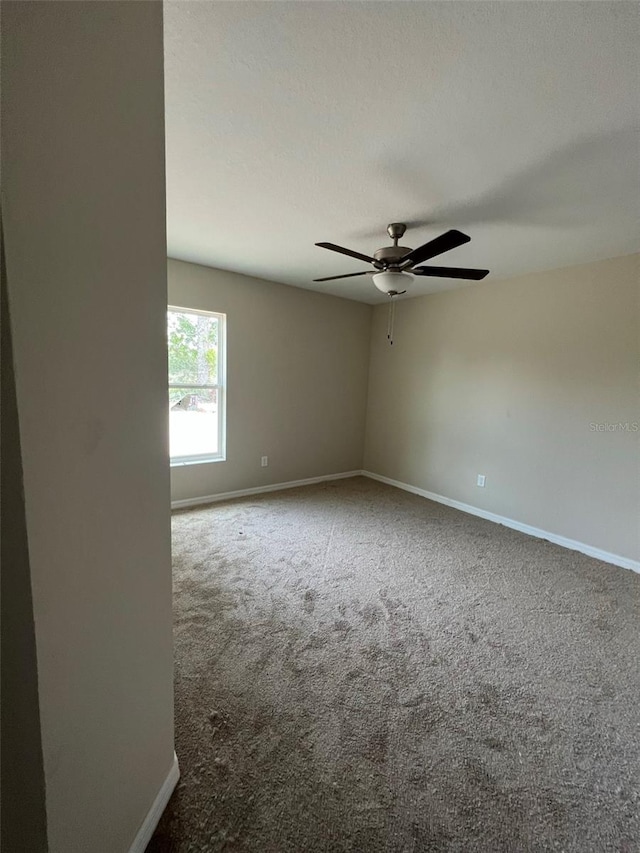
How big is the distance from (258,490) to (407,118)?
3.66m

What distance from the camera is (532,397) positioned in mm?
3381

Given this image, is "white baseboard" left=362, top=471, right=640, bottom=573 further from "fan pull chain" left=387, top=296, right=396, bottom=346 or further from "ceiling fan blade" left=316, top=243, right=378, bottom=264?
"ceiling fan blade" left=316, top=243, right=378, bottom=264

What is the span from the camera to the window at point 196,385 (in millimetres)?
3594

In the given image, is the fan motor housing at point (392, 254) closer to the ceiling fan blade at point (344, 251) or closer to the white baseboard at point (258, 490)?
the ceiling fan blade at point (344, 251)

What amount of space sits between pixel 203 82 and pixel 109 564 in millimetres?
1650

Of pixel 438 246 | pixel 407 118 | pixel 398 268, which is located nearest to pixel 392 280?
pixel 398 268

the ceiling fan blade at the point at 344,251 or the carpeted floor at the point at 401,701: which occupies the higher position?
the ceiling fan blade at the point at 344,251

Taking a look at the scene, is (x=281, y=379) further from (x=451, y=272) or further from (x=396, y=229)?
(x=451, y=272)

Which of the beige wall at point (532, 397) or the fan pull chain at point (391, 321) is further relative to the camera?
the fan pull chain at point (391, 321)

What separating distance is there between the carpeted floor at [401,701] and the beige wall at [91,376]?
1.53 ft

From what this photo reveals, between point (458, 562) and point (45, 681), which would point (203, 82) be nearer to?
point (45, 681)

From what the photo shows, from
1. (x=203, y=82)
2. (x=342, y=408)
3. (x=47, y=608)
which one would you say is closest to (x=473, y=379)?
(x=342, y=408)

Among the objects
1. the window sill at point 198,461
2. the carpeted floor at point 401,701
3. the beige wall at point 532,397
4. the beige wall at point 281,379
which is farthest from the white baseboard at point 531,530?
the window sill at point 198,461

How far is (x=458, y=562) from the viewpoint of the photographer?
9.26ft
